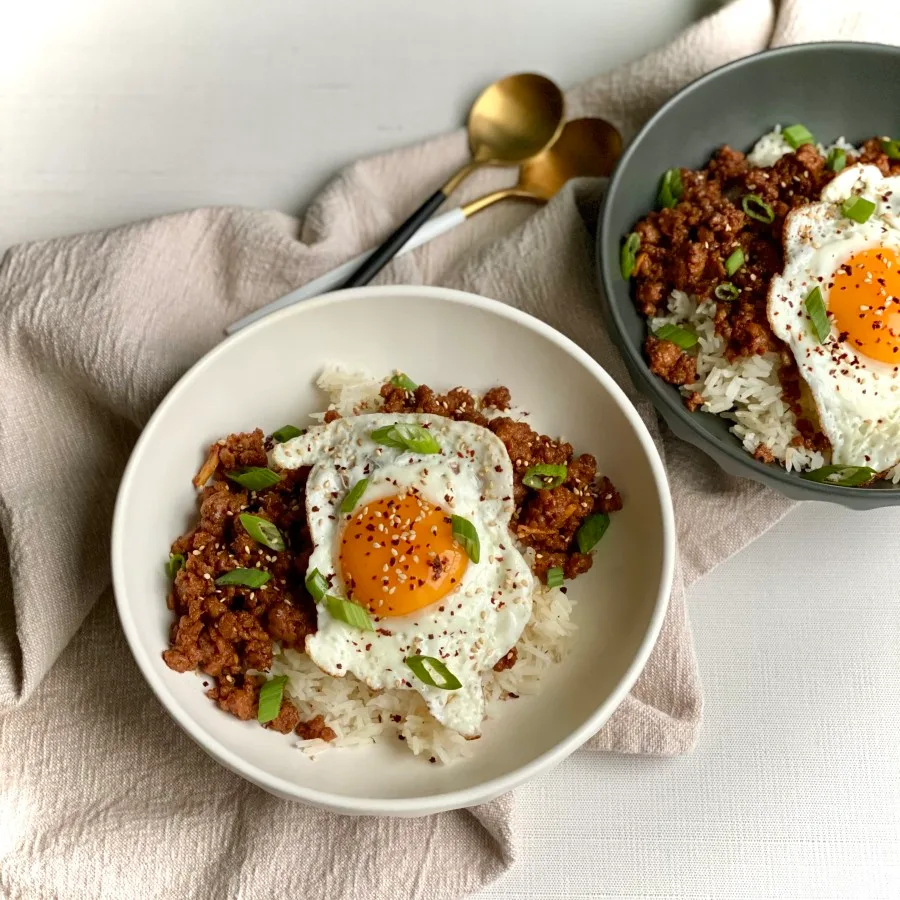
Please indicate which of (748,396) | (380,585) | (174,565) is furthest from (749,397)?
(174,565)

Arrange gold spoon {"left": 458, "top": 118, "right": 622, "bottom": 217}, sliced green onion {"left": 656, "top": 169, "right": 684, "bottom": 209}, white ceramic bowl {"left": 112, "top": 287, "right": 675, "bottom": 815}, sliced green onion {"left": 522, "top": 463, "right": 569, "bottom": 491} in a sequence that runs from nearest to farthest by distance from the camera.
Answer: white ceramic bowl {"left": 112, "top": 287, "right": 675, "bottom": 815} < sliced green onion {"left": 522, "top": 463, "right": 569, "bottom": 491} < sliced green onion {"left": 656, "top": 169, "right": 684, "bottom": 209} < gold spoon {"left": 458, "top": 118, "right": 622, "bottom": 217}

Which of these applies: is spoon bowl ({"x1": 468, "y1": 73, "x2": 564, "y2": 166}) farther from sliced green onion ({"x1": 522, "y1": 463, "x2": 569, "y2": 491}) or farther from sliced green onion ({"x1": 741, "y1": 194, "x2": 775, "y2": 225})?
sliced green onion ({"x1": 522, "y1": 463, "x2": 569, "y2": 491})

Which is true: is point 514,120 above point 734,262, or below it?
above

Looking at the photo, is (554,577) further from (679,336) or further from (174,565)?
(174,565)

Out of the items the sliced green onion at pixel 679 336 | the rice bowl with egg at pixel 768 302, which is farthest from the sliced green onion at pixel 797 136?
the sliced green onion at pixel 679 336

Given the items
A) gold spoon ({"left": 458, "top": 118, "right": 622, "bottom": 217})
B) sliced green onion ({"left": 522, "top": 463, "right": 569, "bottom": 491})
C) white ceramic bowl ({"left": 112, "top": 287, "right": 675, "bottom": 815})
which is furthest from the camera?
gold spoon ({"left": 458, "top": 118, "right": 622, "bottom": 217})

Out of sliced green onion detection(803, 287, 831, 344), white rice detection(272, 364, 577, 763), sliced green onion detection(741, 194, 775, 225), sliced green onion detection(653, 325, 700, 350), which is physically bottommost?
white rice detection(272, 364, 577, 763)

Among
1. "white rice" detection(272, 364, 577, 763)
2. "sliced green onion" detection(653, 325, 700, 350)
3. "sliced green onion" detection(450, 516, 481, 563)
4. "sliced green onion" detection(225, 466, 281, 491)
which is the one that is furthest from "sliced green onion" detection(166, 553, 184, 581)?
"sliced green onion" detection(653, 325, 700, 350)
